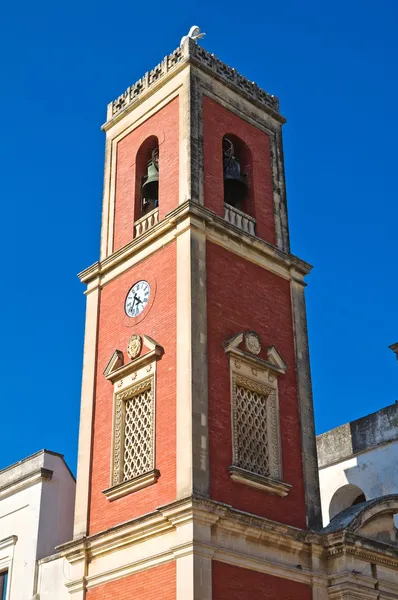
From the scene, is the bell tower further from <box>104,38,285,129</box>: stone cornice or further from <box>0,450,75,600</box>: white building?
<box>0,450,75,600</box>: white building

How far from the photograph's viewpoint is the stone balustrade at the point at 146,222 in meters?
20.0

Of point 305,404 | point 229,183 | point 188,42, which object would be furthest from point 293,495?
point 188,42

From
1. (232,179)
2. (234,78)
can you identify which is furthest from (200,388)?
(234,78)

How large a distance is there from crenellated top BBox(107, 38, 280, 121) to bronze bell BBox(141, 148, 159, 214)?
5.76ft

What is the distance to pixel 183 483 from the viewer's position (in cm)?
1605

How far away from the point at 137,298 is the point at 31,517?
5.75 meters

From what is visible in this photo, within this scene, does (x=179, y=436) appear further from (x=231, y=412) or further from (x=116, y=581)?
(x=116, y=581)

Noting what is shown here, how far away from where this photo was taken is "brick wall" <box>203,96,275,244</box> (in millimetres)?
19828

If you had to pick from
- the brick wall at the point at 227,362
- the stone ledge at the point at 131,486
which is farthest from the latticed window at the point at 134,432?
the brick wall at the point at 227,362

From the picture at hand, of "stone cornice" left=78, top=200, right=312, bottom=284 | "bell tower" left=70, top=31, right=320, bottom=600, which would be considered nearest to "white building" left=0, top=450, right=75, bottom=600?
"bell tower" left=70, top=31, right=320, bottom=600

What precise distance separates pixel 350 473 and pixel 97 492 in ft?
23.4

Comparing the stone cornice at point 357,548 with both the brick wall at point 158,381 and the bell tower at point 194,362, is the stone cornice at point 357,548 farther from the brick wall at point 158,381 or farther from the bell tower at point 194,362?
the brick wall at point 158,381

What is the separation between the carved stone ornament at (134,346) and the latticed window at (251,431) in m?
2.07

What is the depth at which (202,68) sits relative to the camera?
21125mm
